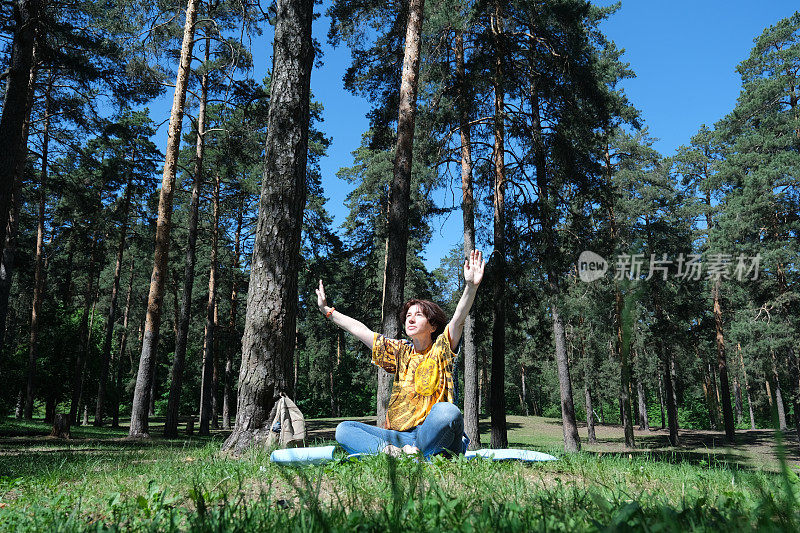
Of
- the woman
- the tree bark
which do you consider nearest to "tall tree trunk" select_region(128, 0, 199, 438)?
the tree bark

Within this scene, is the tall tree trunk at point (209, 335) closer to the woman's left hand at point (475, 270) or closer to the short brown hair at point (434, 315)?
the short brown hair at point (434, 315)

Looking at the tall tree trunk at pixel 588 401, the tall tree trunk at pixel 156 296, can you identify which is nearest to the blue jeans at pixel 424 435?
the tall tree trunk at pixel 156 296

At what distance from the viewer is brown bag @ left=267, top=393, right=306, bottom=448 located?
534cm

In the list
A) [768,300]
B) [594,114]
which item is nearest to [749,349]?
[768,300]

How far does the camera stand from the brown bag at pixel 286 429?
17.5ft

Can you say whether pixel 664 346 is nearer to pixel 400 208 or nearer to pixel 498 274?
pixel 498 274

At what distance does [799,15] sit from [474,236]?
2106cm

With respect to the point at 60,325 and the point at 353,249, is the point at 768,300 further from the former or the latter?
the point at 60,325

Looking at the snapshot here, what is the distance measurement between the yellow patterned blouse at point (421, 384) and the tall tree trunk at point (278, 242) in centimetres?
166

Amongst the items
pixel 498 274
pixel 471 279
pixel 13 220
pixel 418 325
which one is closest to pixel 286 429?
pixel 418 325

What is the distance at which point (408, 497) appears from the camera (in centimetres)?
233

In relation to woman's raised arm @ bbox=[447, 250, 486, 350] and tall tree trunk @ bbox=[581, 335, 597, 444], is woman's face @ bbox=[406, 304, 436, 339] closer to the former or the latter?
woman's raised arm @ bbox=[447, 250, 486, 350]

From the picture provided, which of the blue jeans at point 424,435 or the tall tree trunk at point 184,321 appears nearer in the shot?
the blue jeans at point 424,435

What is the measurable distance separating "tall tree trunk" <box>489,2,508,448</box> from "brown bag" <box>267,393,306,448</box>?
800 cm
